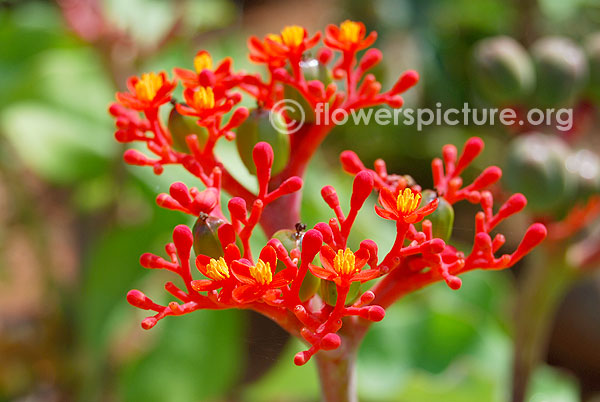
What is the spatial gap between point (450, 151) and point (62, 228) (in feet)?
6.44

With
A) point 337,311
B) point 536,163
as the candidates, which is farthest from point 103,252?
point 337,311

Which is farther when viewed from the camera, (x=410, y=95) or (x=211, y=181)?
(x=410, y=95)

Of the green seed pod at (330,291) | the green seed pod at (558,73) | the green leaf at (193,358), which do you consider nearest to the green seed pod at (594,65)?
the green seed pod at (558,73)

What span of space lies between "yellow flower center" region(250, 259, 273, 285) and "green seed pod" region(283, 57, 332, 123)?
0.18m

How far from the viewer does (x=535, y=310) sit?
2.94 ft

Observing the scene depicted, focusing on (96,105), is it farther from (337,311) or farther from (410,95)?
(337,311)

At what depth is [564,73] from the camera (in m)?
0.84

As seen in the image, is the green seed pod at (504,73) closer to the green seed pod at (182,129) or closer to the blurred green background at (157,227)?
the blurred green background at (157,227)

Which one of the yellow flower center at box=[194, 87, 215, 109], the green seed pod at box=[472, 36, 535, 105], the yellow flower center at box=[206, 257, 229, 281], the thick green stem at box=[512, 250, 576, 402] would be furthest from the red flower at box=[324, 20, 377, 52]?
the thick green stem at box=[512, 250, 576, 402]

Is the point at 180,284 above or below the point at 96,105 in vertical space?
below

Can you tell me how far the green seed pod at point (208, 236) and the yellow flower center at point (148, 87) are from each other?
11 centimetres

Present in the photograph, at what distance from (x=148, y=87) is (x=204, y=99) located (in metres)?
0.05

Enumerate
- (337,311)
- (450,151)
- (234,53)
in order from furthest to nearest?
1. (234,53)
2. (450,151)
3. (337,311)

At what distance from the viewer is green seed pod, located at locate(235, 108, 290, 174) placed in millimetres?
560
